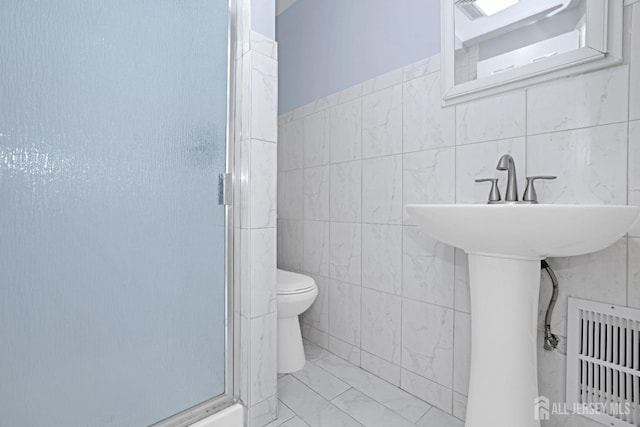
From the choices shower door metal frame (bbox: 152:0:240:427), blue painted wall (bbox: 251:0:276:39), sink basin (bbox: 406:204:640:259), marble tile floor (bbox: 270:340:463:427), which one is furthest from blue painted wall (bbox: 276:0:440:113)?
marble tile floor (bbox: 270:340:463:427)

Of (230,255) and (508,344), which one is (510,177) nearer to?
(508,344)

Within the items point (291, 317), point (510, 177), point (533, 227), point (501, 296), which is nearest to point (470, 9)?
point (510, 177)

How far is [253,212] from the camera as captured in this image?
1.24 metres

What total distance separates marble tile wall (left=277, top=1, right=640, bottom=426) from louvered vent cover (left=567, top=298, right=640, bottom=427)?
0.12ft

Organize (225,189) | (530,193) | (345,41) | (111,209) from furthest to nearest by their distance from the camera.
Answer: (345,41) < (225,189) < (530,193) < (111,209)

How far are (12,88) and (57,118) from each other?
10 centimetres

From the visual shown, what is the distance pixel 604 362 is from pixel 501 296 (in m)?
0.38

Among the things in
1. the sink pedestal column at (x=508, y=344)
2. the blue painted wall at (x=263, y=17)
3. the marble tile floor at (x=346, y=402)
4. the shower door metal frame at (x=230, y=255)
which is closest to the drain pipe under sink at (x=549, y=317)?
the sink pedestal column at (x=508, y=344)

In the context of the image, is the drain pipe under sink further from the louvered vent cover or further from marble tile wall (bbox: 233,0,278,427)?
marble tile wall (bbox: 233,0,278,427)

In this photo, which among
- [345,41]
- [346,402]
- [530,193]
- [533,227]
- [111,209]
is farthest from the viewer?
[345,41]

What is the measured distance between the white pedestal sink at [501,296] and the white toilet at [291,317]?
0.79 metres

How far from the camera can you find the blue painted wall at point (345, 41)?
4.86 feet

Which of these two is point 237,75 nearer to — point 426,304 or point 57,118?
point 57,118

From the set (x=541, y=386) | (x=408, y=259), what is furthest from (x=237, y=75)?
(x=541, y=386)
